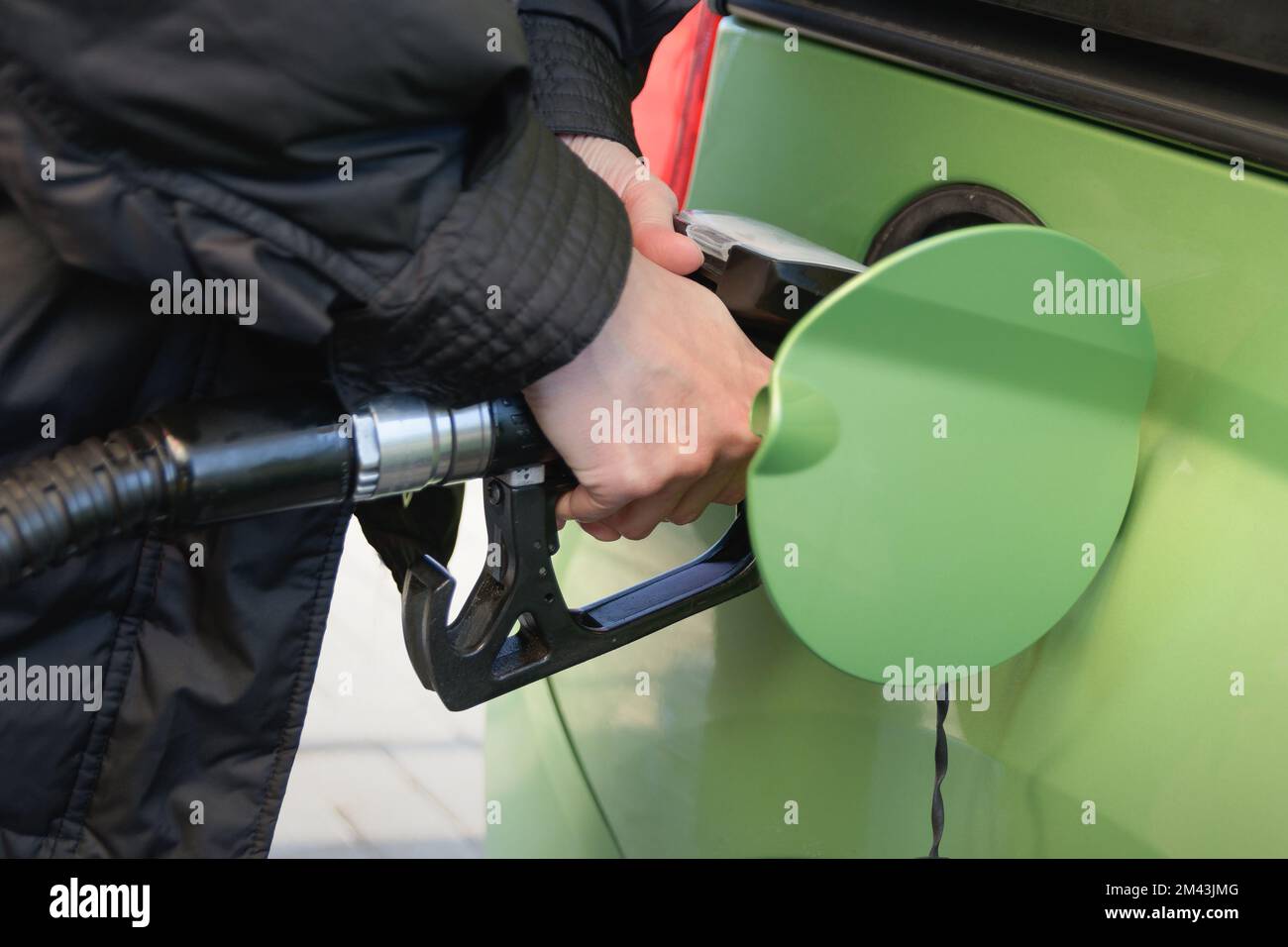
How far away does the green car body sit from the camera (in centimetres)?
76

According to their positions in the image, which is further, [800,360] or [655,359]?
[655,359]

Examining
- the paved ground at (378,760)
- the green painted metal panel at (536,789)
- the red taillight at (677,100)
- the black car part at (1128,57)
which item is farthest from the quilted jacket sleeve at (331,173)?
the paved ground at (378,760)

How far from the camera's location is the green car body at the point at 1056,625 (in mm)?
756

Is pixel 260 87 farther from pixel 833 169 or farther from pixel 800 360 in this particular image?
pixel 833 169

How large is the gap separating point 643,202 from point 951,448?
0.46 meters

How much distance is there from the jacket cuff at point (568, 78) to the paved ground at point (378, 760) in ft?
4.98

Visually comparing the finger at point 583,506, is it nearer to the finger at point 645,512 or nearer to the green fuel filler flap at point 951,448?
the finger at point 645,512

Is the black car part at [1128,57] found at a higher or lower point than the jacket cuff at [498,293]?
higher

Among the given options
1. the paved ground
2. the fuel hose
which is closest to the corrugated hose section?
the fuel hose

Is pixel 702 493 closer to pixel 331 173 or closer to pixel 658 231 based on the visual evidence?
pixel 658 231

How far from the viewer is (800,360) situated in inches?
25.6

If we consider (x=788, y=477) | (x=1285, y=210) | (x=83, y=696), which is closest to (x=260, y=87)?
(x=788, y=477)

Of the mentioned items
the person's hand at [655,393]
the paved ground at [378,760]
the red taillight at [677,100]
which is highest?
the red taillight at [677,100]

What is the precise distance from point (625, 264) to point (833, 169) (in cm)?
36
